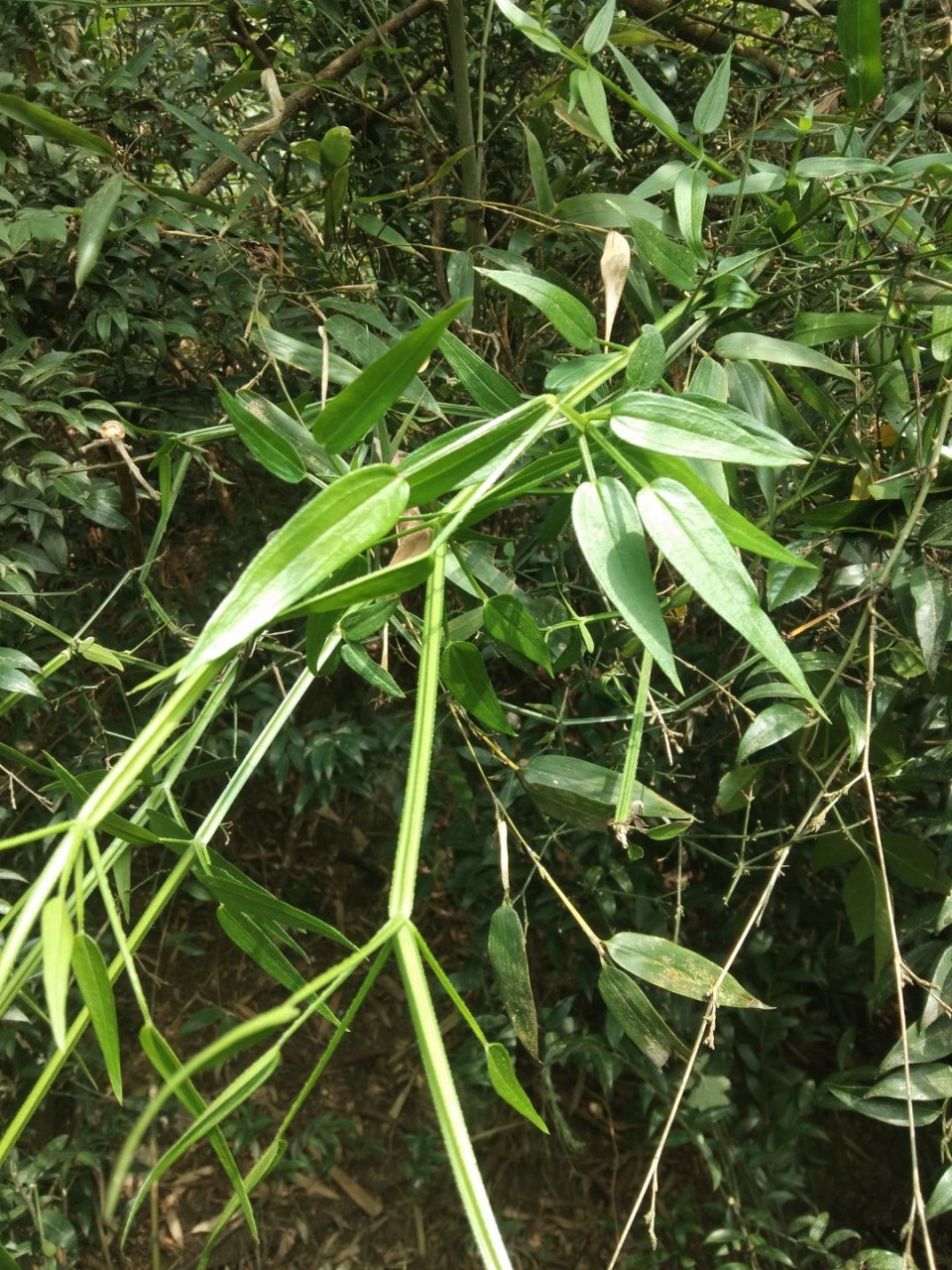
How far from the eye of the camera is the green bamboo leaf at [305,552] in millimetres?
238

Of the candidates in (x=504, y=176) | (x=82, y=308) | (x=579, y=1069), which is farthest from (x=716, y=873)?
(x=82, y=308)

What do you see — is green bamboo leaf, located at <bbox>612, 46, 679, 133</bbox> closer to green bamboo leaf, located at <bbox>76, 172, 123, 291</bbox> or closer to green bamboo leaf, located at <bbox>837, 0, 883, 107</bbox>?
green bamboo leaf, located at <bbox>837, 0, 883, 107</bbox>

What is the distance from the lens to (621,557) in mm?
309

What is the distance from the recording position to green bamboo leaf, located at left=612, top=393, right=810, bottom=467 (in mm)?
307

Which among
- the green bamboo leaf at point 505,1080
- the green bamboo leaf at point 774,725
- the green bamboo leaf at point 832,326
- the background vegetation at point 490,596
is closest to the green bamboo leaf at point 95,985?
the background vegetation at point 490,596

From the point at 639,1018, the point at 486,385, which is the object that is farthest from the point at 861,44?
the point at 639,1018

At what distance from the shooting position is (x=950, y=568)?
571mm

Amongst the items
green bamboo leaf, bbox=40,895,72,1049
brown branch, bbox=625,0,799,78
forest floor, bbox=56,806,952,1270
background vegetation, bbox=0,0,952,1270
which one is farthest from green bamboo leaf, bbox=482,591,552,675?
forest floor, bbox=56,806,952,1270

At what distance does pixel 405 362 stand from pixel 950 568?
1.34 ft

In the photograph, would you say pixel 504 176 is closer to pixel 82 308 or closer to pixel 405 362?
pixel 82 308

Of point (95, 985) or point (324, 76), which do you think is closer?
point (95, 985)

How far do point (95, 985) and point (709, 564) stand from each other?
214mm

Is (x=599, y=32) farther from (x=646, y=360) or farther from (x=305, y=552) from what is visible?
(x=305, y=552)

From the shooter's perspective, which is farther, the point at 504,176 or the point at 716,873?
the point at 716,873
